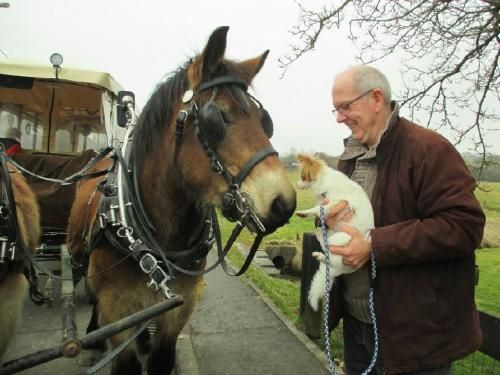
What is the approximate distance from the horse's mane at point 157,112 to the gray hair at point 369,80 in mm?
974

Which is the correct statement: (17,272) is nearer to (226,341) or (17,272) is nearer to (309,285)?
(226,341)

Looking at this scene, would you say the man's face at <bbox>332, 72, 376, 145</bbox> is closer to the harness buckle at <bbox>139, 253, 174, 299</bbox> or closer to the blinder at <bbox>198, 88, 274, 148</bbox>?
the blinder at <bbox>198, 88, 274, 148</bbox>

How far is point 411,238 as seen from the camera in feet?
5.36

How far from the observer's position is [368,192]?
1967 millimetres

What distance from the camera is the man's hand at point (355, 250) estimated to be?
1.71m

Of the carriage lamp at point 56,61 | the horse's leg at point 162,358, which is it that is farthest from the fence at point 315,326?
the carriage lamp at point 56,61

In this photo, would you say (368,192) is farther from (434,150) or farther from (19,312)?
(19,312)

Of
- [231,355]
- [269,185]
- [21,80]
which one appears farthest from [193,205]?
[21,80]

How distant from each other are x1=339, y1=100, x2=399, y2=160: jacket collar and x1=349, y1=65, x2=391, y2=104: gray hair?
0.32 ft

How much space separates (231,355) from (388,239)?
10.5ft

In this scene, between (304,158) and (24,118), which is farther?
(24,118)

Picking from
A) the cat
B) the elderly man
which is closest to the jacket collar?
the elderly man

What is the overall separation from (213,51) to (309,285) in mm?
3336

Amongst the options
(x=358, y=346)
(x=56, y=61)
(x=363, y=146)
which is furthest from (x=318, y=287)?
(x=56, y=61)
